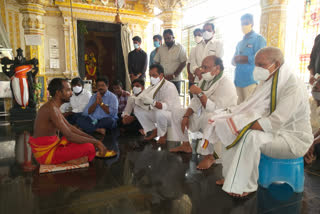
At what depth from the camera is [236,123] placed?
1.93 meters

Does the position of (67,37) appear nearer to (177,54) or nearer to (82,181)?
(177,54)

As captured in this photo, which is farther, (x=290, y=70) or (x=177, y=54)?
(x=177, y=54)

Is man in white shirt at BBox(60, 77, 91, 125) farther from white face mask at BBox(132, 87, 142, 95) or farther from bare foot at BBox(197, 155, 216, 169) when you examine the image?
bare foot at BBox(197, 155, 216, 169)

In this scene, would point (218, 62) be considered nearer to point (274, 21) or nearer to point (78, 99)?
point (78, 99)

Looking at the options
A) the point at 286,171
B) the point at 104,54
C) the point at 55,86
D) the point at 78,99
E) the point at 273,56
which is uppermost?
the point at 104,54

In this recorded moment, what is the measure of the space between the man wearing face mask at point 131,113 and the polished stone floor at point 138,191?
1317 mm

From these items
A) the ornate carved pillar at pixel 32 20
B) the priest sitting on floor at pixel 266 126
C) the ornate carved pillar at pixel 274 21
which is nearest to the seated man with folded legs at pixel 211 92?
the priest sitting on floor at pixel 266 126

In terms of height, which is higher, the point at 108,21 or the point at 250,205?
the point at 108,21

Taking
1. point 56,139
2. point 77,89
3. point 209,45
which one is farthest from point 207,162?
point 77,89

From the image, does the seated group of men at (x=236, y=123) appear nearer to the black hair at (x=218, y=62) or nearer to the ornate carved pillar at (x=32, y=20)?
the black hair at (x=218, y=62)

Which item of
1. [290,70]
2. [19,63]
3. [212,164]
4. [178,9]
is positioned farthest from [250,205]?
[178,9]

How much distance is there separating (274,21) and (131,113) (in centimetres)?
392

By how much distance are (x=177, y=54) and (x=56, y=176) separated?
318cm

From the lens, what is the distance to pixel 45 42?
359 inches
